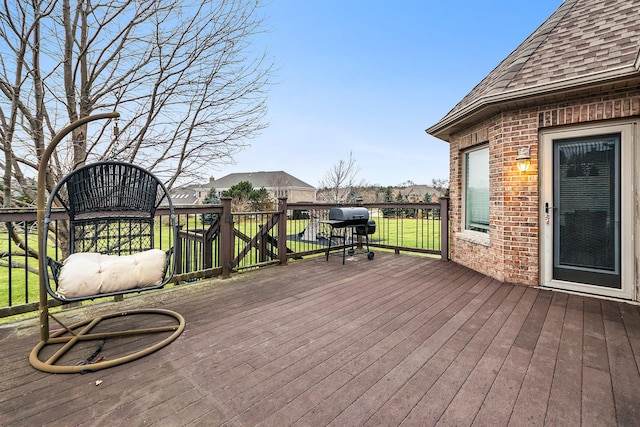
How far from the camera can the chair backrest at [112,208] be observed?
2.23 metres

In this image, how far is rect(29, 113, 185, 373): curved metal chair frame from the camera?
6.23ft

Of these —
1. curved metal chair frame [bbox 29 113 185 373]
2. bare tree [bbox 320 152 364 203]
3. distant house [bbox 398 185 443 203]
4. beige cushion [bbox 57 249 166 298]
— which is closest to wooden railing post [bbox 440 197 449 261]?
curved metal chair frame [bbox 29 113 185 373]

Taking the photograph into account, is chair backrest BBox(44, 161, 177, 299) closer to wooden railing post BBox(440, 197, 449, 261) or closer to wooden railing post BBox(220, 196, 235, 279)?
wooden railing post BBox(220, 196, 235, 279)

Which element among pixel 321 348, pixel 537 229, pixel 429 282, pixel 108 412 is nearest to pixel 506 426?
pixel 321 348

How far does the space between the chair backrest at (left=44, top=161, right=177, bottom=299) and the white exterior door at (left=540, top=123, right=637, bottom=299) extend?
4.31m

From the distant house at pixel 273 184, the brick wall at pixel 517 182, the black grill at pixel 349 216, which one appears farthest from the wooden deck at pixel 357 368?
the distant house at pixel 273 184

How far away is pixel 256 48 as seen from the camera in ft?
16.7

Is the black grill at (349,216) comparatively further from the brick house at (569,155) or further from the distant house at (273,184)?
the distant house at (273,184)

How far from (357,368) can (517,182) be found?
11.1 feet

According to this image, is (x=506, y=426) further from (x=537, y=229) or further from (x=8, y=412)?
(x=537, y=229)

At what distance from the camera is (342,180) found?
18203 mm

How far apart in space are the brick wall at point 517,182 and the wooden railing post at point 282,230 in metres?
3.10

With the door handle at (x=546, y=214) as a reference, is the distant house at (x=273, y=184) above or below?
above

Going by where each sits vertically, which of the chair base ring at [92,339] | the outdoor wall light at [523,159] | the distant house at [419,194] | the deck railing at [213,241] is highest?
the distant house at [419,194]
